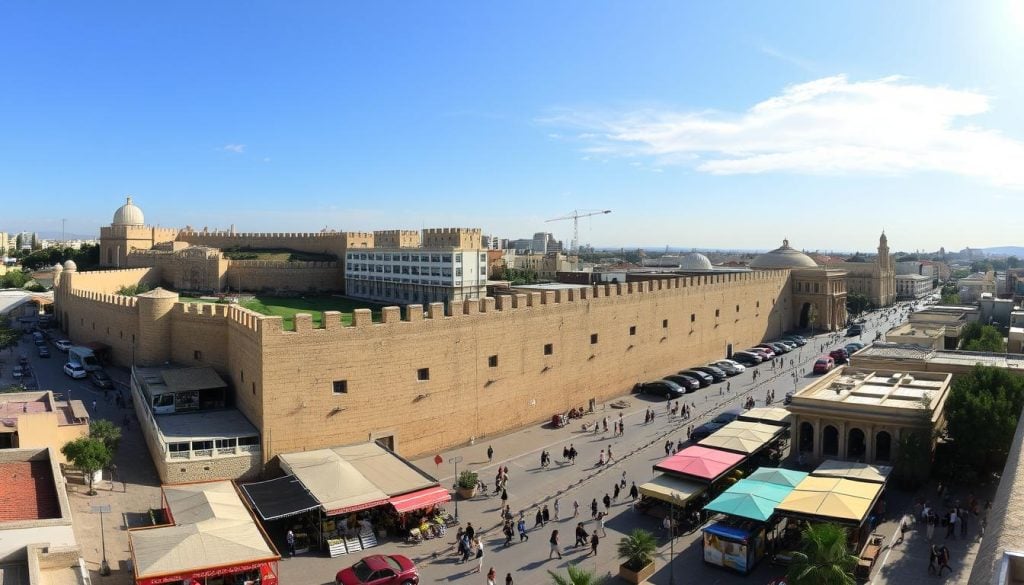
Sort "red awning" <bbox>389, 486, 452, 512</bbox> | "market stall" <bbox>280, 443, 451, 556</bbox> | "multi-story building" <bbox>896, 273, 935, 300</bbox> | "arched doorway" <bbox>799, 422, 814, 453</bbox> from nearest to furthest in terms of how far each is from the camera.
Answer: "market stall" <bbox>280, 443, 451, 556</bbox>, "red awning" <bbox>389, 486, 452, 512</bbox>, "arched doorway" <bbox>799, 422, 814, 453</bbox>, "multi-story building" <bbox>896, 273, 935, 300</bbox>

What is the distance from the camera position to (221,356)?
2794cm

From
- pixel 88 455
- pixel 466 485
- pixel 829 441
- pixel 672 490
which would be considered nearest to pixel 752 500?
pixel 672 490

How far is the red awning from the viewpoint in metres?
19.0

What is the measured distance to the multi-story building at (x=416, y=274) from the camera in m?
58.9

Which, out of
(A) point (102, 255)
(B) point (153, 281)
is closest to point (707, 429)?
(B) point (153, 281)

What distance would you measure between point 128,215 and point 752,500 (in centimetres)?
6937

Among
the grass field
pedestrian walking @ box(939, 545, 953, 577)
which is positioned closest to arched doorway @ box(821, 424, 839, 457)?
pedestrian walking @ box(939, 545, 953, 577)

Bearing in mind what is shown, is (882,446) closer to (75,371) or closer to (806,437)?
(806,437)

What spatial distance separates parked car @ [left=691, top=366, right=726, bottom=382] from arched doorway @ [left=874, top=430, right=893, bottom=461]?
640 inches

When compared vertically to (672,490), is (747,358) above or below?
above

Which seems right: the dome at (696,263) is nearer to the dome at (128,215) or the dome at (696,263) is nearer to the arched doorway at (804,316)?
the arched doorway at (804,316)

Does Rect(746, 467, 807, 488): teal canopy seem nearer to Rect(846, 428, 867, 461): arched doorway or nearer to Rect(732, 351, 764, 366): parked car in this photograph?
Rect(846, 428, 867, 461): arched doorway

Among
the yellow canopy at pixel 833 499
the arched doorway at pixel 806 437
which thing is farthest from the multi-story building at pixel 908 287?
the yellow canopy at pixel 833 499

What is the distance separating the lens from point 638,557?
54.2 feet
